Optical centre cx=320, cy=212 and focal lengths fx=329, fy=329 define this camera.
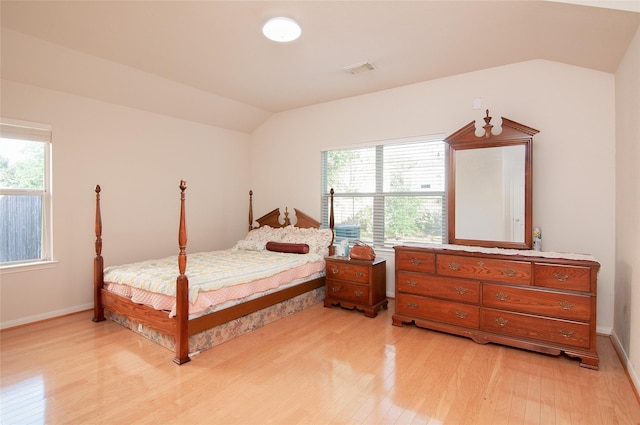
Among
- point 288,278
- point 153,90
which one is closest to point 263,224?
point 288,278

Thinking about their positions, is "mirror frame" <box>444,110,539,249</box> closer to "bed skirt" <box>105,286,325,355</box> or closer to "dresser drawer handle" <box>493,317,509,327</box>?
"dresser drawer handle" <box>493,317,509,327</box>

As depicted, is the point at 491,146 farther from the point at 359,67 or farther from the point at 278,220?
the point at 278,220

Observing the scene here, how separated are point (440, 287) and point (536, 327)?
0.81 m

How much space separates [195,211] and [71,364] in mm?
2730

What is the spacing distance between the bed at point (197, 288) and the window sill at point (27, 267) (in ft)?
1.69

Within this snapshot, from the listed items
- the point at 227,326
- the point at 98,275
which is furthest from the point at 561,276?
the point at 98,275

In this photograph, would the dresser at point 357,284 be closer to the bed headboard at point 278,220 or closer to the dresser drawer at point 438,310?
the dresser drawer at point 438,310

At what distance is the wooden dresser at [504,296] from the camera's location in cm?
260

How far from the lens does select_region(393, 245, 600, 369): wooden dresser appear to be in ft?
8.53

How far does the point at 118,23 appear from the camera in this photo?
276 centimetres

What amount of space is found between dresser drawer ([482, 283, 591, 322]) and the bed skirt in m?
1.99

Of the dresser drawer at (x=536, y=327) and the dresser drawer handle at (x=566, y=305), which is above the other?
the dresser drawer handle at (x=566, y=305)

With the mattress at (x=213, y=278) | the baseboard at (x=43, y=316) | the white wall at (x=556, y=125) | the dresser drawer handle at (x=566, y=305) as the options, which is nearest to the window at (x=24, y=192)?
the baseboard at (x=43, y=316)

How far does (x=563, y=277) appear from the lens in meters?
2.66
